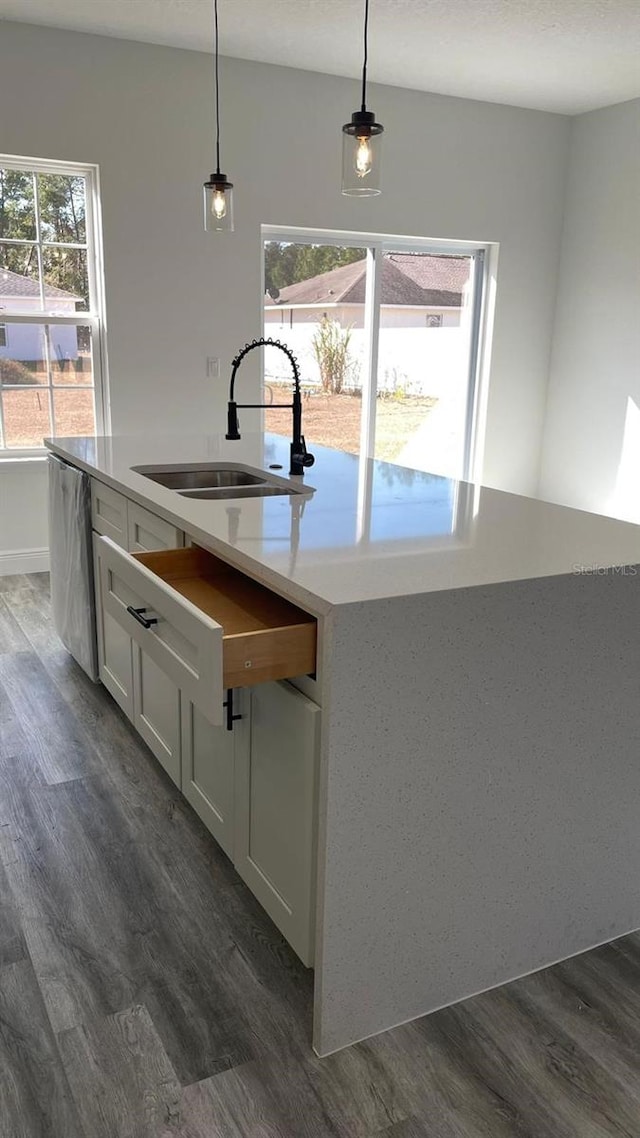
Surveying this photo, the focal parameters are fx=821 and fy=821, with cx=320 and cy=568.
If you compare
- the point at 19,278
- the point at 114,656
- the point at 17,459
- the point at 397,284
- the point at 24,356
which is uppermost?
the point at 397,284

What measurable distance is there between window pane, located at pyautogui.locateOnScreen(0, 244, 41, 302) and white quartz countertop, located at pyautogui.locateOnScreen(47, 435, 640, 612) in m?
2.04

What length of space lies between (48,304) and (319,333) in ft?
5.47

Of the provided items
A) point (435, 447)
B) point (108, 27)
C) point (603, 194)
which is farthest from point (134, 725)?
point (603, 194)

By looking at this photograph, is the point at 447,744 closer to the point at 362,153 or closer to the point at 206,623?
the point at 206,623

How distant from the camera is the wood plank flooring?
1.36m

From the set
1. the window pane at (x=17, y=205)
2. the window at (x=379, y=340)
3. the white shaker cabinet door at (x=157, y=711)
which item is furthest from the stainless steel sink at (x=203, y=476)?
the window at (x=379, y=340)

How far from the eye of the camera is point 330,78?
4609 mm

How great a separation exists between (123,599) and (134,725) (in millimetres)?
762

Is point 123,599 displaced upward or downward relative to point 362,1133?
upward

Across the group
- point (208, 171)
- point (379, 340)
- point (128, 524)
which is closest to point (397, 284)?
point (379, 340)

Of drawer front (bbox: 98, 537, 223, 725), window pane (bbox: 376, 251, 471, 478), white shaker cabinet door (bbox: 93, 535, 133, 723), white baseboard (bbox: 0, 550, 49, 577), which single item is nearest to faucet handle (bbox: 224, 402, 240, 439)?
white shaker cabinet door (bbox: 93, 535, 133, 723)

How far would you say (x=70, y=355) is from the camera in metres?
4.43

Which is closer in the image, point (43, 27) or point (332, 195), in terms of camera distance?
point (43, 27)

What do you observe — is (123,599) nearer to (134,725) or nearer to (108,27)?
(134,725)
